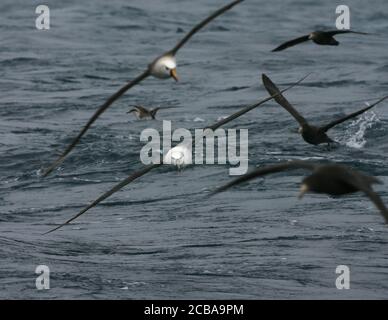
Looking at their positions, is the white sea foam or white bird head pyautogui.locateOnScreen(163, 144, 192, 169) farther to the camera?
the white sea foam

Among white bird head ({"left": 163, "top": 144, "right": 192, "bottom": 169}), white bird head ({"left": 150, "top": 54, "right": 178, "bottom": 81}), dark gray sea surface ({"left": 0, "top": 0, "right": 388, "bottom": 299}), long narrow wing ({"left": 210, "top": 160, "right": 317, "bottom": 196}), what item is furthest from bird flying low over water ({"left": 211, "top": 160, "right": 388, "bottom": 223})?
white bird head ({"left": 163, "top": 144, "right": 192, "bottom": 169})

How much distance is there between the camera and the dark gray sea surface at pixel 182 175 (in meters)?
15.8

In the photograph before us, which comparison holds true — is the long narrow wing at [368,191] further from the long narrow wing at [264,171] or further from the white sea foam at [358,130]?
the white sea foam at [358,130]

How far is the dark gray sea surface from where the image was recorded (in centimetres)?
1580

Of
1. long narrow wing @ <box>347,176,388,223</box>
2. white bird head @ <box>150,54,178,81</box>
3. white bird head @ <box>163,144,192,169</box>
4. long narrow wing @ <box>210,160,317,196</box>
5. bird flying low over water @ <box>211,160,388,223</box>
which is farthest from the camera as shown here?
white bird head @ <box>163,144,192,169</box>

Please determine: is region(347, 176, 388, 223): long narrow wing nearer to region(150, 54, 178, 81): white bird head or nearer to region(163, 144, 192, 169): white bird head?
region(150, 54, 178, 81): white bird head

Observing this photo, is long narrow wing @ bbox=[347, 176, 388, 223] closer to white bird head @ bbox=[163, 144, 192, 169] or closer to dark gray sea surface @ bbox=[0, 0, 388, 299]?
dark gray sea surface @ bbox=[0, 0, 388, 299]

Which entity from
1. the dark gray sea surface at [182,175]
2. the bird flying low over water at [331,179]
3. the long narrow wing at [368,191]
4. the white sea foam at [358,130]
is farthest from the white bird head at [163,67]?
the white sea foam at [358,130]

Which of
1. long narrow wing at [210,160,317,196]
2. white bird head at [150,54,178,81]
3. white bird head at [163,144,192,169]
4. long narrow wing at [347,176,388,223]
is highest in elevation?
white bird head at [150,54,178,81]

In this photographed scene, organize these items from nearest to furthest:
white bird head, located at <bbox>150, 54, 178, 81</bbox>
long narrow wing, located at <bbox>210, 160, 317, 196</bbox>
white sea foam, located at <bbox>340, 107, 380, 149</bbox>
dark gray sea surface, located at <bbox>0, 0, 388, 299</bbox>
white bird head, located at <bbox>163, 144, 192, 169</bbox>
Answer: long narrow wing, located at <bbox>210, 160, 317, 196</bbox>, white bird head, located at <bbox>150, 54, 178, 81</bbox>, white bird head, located at <bbox>163, 144, 192, 169</bbox>, dark gray sea surface, located at <bbox>0, 0, 388, 299</bbox>, white sea foam, located at <bbox>340, 107, 380, 149</bbox>

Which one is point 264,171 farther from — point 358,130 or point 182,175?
point 358,130

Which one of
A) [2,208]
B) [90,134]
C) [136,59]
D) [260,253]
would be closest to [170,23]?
[136,59]

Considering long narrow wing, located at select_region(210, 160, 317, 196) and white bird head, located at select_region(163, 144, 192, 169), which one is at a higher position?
white bird head, located at select_region(163, 144, 192, 169)

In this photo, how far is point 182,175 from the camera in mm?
22578
